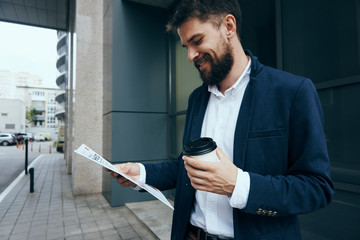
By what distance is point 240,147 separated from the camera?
3.68 ft

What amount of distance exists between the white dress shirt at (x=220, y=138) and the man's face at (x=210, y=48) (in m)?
0.10

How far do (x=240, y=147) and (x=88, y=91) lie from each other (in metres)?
6.35

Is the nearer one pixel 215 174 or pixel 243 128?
pixel 215 174

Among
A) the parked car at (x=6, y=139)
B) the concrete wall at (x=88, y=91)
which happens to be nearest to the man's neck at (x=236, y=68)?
the concrete wall at (x=88, y=91)

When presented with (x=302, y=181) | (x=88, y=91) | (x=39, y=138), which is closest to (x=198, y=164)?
(x=302, y=181)

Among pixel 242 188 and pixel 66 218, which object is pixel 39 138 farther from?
pixel 242 188

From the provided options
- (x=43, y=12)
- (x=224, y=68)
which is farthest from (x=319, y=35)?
(x=43, y=12)

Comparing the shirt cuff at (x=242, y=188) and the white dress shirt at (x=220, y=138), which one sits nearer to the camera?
the shirt cuff at (x=242, y=188)

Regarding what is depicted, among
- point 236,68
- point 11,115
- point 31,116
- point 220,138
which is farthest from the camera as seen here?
Result: point 31,116

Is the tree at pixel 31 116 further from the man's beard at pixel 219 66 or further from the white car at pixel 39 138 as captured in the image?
the man's beard at pixel 219 66

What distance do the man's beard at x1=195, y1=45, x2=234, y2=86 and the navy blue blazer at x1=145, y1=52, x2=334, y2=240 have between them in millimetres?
166

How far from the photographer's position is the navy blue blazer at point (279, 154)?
937mm

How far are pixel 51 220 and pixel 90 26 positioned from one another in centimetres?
512

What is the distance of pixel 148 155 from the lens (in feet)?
18.1
